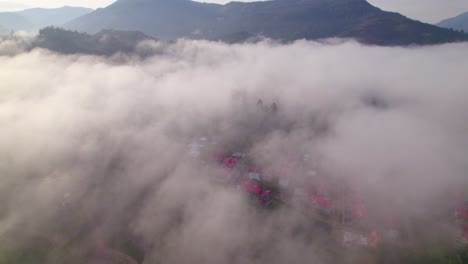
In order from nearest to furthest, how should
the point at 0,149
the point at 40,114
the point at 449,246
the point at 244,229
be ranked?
the point at 449,246
the point at 244,229
the point at 0,149
the point at 40,114

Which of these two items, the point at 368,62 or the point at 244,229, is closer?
the point at 244,229

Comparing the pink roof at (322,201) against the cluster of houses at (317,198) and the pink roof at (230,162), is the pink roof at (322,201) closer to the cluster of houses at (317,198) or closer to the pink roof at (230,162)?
the cluster of houses at (317,198)

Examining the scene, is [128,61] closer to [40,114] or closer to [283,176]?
[40,114]

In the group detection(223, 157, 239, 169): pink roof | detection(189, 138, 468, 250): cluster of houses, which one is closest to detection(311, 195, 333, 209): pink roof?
detection(189, 138, 468, 250): cluster of houses

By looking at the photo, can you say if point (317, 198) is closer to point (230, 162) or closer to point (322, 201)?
point (322, 201)

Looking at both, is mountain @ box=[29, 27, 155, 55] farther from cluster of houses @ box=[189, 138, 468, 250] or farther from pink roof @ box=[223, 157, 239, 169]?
pink roof @ box=[223, 157, 239, 169]

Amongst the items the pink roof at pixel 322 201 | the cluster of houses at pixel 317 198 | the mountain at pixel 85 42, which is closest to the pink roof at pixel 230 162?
the cluster of houses at pixel 317 198

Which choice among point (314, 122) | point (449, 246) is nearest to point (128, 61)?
point (314, 122)

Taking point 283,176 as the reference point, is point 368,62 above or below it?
above
